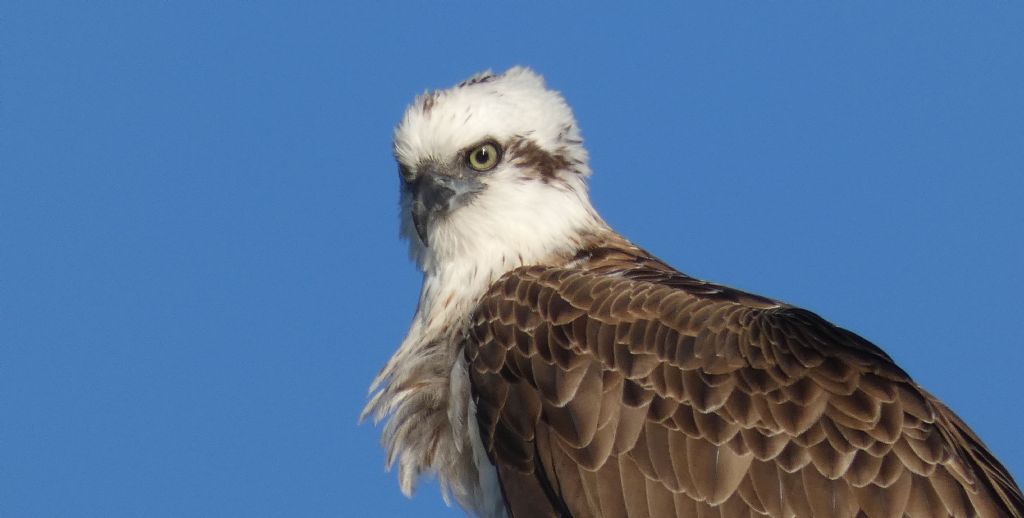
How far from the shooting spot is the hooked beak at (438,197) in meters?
9.40

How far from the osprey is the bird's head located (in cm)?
5

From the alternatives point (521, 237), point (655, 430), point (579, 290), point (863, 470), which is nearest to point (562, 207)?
point (521, 237)

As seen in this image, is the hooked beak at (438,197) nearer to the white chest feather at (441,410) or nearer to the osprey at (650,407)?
the osprey at (650,407)

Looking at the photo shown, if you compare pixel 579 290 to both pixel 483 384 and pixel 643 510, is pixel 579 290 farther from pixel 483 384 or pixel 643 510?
pixel 643 510

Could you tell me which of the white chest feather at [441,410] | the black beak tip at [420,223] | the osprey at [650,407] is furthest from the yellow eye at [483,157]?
the white chest feather at [441,410]

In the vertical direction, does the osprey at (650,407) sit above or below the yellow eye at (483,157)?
below

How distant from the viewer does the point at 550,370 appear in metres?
8.24

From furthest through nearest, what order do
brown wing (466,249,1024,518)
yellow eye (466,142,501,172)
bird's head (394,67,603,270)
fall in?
yellow eye (466,142,501,172)
bird's head (394,67,603,270)
brown wing (466,249,1024,518)

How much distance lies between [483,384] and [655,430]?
95 centimetres

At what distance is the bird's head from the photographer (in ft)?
30.8

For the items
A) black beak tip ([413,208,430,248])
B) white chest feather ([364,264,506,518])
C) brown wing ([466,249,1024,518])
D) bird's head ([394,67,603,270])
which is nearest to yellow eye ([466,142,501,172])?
bird's head ([394,67,603,270])

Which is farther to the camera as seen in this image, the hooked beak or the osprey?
the hooked beak

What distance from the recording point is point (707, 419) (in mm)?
7969

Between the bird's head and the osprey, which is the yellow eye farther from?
the osprey
